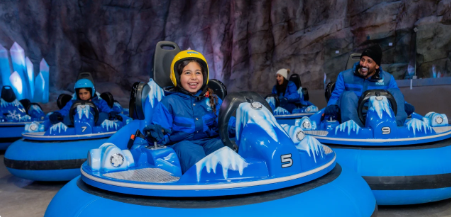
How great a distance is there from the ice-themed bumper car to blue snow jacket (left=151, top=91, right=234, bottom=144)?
364cm

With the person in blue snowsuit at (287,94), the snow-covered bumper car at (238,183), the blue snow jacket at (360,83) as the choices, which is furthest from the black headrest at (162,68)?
the person in blue snowsuit at (287,94)

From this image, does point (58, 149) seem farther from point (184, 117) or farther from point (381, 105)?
point (381, 105)

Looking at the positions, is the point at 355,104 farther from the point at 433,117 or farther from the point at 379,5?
the point at 379,5

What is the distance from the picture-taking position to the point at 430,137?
2.46 meters

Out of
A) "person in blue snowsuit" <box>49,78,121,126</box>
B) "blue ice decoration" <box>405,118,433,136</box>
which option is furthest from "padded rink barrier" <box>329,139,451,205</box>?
"person in blue snowsuit" <box>49,78,121,126</box>

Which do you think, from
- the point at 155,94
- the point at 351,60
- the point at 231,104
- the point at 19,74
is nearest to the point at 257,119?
the point at 231,104

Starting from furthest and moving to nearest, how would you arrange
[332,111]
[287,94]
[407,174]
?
1. [287,94]
2. [332,111]
3. [407,174]

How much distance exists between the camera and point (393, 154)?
92.8 inches

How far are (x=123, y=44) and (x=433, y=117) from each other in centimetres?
1101

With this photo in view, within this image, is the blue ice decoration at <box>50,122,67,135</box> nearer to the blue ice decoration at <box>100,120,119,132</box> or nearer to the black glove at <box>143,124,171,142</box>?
the blue ice decoration at <box>100,120,119,132</box>

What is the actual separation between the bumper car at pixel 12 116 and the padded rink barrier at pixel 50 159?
6.85 feet

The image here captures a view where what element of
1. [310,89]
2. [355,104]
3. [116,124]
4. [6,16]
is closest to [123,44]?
[6,16]

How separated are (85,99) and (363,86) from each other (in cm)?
297

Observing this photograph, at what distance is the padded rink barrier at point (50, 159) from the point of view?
3.25 m
